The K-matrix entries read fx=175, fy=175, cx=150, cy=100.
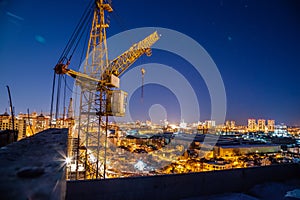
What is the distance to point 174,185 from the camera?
2.40 meters

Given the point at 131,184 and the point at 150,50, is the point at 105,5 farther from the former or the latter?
the point at 131,184

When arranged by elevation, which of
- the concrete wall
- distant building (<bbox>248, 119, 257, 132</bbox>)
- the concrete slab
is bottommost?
distant building (<bbox>248, 119, 257, 132</bbox>)

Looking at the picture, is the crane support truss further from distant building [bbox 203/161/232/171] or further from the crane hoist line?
distant building [bbox 203/161/232/171]

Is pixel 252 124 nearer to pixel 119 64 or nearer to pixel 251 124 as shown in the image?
pixel 251 124

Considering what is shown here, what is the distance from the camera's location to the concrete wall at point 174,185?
6.86ft

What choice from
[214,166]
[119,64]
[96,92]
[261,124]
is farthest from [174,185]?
[261,124]

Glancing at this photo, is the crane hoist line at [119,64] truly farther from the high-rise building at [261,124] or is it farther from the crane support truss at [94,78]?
the high-rise building at [261,124]

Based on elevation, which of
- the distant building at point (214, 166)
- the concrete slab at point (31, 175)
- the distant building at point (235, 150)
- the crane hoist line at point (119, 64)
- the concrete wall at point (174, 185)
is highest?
the crane hoist line at point (119, 64)

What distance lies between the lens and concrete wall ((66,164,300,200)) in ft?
6.86

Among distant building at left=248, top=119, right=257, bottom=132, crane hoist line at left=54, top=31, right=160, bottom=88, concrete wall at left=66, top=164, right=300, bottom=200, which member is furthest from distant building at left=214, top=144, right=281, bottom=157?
distant building at left=248, top=119, right=257, bottom=132

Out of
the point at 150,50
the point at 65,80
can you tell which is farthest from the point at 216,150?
the point at 65,80

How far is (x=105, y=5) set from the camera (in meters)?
10.2

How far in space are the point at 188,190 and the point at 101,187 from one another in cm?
120

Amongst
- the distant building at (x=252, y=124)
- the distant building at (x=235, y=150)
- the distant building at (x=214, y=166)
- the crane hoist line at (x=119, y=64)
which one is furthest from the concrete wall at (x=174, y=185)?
the distant building at (x=252, y=124)
